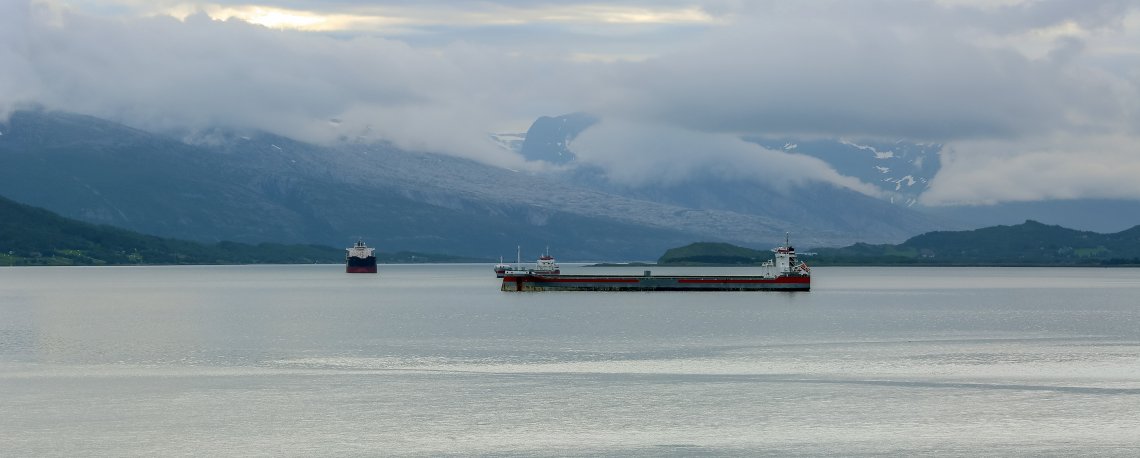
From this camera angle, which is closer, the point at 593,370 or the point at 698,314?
the point at 593,370

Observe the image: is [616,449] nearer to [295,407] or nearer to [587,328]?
[295,407]

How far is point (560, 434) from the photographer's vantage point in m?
68.2

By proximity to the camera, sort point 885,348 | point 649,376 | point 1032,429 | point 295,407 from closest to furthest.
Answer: point 1032,429
point 295,407
point 649,376
point 885,348

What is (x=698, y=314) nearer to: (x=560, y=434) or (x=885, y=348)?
(x=885, y=348)

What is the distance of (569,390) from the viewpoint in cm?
8650

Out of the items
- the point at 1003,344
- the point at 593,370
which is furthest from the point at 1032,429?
the point at 1003,344

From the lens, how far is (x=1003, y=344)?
416 feet

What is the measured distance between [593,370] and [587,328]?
4907 centimetres

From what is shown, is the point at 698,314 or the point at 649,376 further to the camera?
the point at 698,314

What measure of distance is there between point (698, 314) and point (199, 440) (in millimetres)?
118428

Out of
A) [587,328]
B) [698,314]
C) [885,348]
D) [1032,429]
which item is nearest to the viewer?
[1032,429]

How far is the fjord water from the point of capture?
2596 inches

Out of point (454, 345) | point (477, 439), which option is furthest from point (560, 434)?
point (454, 345)

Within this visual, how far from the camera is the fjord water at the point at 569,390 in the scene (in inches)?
2596
